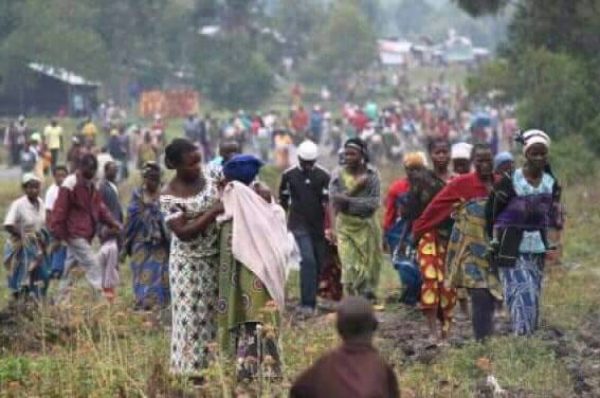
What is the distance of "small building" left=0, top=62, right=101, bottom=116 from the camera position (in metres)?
49.6

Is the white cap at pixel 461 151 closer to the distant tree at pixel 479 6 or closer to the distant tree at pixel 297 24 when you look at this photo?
the distant tree at pixel 479 6

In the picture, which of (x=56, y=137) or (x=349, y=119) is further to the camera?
(x=349, y=119)

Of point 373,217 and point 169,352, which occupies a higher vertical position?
point 373,217

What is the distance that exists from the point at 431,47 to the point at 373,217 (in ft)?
309

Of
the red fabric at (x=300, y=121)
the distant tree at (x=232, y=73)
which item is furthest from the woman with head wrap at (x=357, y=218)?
the distant tree at (x=232, y=73)

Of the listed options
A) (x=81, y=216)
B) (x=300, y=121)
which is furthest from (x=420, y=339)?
(x=300, y=121)

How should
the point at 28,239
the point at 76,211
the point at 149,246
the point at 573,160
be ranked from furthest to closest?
the point at 573,160
the point at 28,239
the point at 76,211
the point at 149,246

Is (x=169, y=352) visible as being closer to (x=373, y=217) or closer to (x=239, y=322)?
(x=239, y=322)

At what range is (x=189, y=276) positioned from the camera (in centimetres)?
875

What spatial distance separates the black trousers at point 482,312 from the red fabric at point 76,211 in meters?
3.82

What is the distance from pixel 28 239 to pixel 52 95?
1567 inches

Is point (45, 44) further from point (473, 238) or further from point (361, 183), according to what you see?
point (473, 238)

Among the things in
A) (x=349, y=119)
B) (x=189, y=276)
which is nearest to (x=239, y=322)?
(x=189, y=276)

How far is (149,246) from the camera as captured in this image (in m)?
12.4
